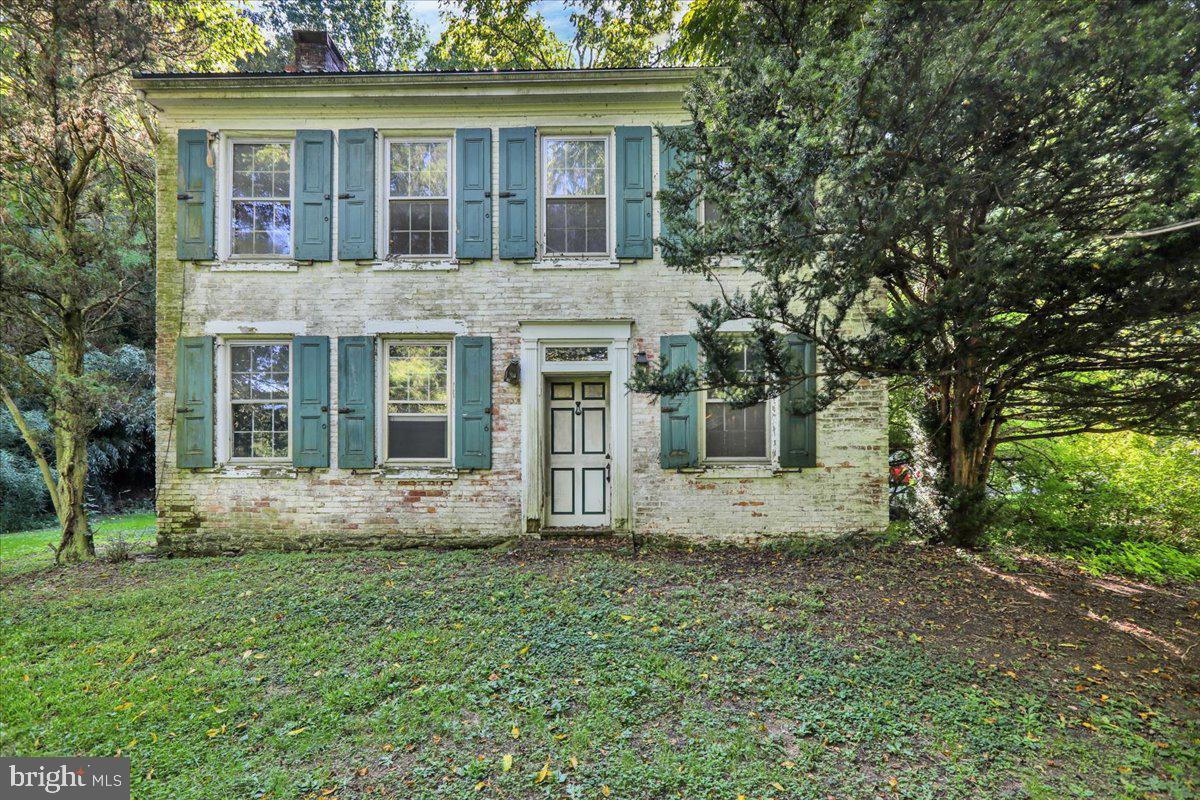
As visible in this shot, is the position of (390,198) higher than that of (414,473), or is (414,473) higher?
(390,198)

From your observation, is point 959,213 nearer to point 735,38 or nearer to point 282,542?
point 735,38

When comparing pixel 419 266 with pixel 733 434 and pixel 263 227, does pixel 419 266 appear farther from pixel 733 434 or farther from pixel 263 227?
pixel 733 434

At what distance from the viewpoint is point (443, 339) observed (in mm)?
6930

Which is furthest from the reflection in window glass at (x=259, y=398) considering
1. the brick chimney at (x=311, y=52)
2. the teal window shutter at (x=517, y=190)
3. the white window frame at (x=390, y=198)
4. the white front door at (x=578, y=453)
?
the brick chimney at (x=311, y=52)

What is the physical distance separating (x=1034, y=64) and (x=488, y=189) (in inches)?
223

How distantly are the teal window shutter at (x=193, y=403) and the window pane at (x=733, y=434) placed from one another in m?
6.60

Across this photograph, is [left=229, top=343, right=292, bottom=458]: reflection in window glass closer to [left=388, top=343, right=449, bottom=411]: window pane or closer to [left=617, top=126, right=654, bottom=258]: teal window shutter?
[left=388, top=343, right=449, bottom=411]: window pane

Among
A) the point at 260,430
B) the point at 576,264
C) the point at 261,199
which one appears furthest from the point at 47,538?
the point at 576,264

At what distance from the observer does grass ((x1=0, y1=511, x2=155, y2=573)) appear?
24.2ft

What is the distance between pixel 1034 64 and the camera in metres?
2.80

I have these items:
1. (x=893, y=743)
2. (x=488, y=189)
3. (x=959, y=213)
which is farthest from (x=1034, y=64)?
(x=488, y=189)

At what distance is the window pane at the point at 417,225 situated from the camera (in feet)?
23.0

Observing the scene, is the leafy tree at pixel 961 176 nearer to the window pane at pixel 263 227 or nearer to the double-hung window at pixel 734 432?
the double-hung window at pixel 734 432

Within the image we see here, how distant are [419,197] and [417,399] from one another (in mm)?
2739
